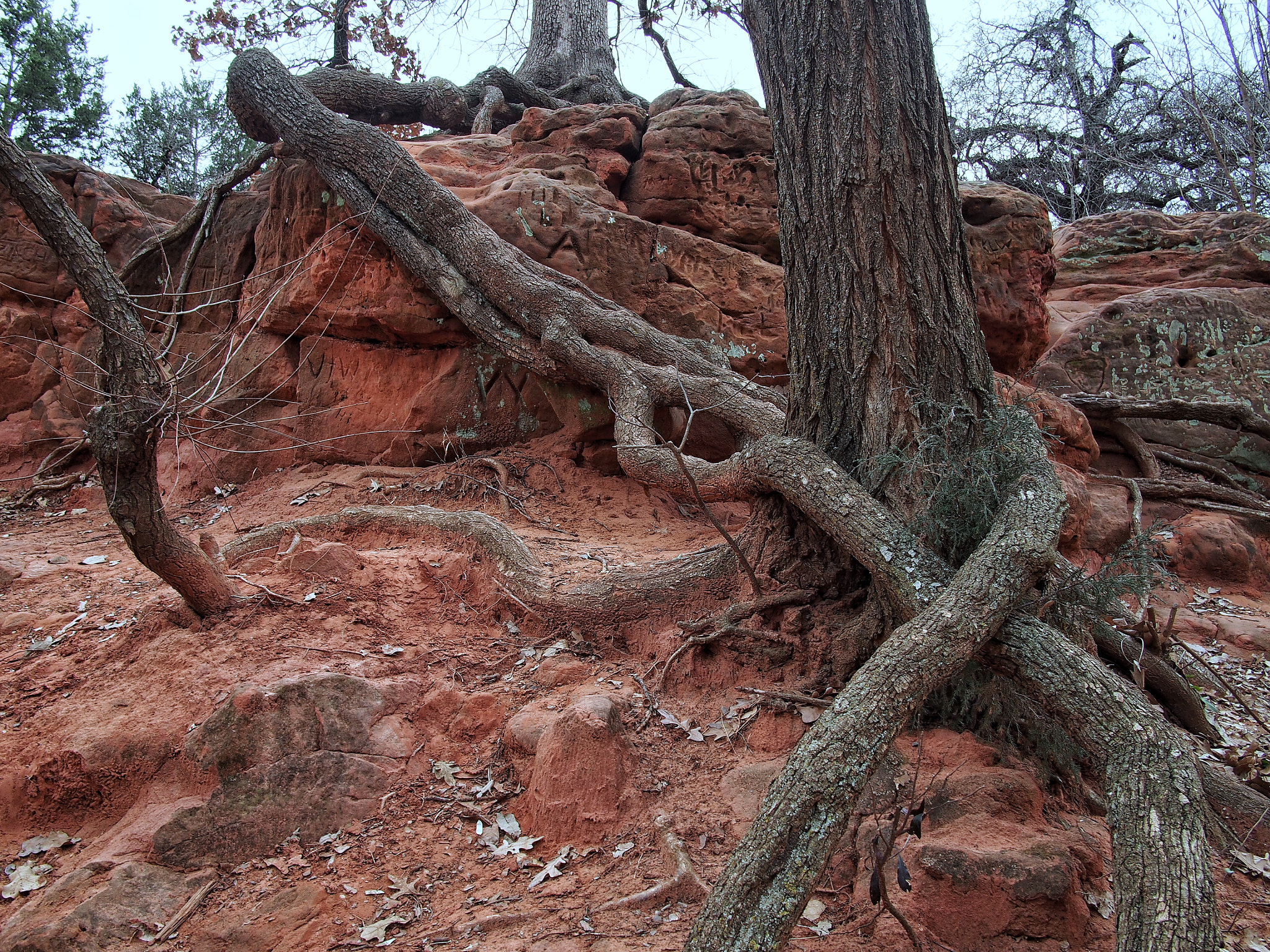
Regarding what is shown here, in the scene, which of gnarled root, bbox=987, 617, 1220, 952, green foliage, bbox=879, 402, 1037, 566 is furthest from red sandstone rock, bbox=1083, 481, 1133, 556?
gnarled root, bbox=987, 617, 1220, 952

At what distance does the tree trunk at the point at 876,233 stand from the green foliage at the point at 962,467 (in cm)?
6

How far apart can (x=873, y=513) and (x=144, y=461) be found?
2965 millimetres

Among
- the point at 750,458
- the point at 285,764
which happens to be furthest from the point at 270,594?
the point at 750,458

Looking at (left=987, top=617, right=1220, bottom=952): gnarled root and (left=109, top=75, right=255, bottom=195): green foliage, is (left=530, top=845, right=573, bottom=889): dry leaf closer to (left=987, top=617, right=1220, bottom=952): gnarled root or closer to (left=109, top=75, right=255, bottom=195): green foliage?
(left=987, top=617, right=1220, bottom=952): gnarled root

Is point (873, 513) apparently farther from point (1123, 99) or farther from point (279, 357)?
point (1123, 99)

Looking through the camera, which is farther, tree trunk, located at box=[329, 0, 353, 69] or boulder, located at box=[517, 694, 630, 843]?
tree trunk, located at box=[329, 0, 353, 69]

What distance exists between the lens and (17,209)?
771 cm

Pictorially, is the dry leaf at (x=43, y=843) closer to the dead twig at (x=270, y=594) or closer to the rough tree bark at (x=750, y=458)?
the dead twig at (x=270, y=594)

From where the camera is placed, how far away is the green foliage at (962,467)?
9.49ft

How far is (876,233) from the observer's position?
3154 mm

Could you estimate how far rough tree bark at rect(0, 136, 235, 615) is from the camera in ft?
10.4

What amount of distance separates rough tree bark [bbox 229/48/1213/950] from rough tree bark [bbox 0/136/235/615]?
1642 mm

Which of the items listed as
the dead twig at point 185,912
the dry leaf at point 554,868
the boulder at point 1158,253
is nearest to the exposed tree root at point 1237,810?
the dry leaf at point 554,868

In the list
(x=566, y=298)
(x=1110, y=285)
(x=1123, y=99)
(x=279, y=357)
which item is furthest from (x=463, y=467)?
(x=1123, y=99)
